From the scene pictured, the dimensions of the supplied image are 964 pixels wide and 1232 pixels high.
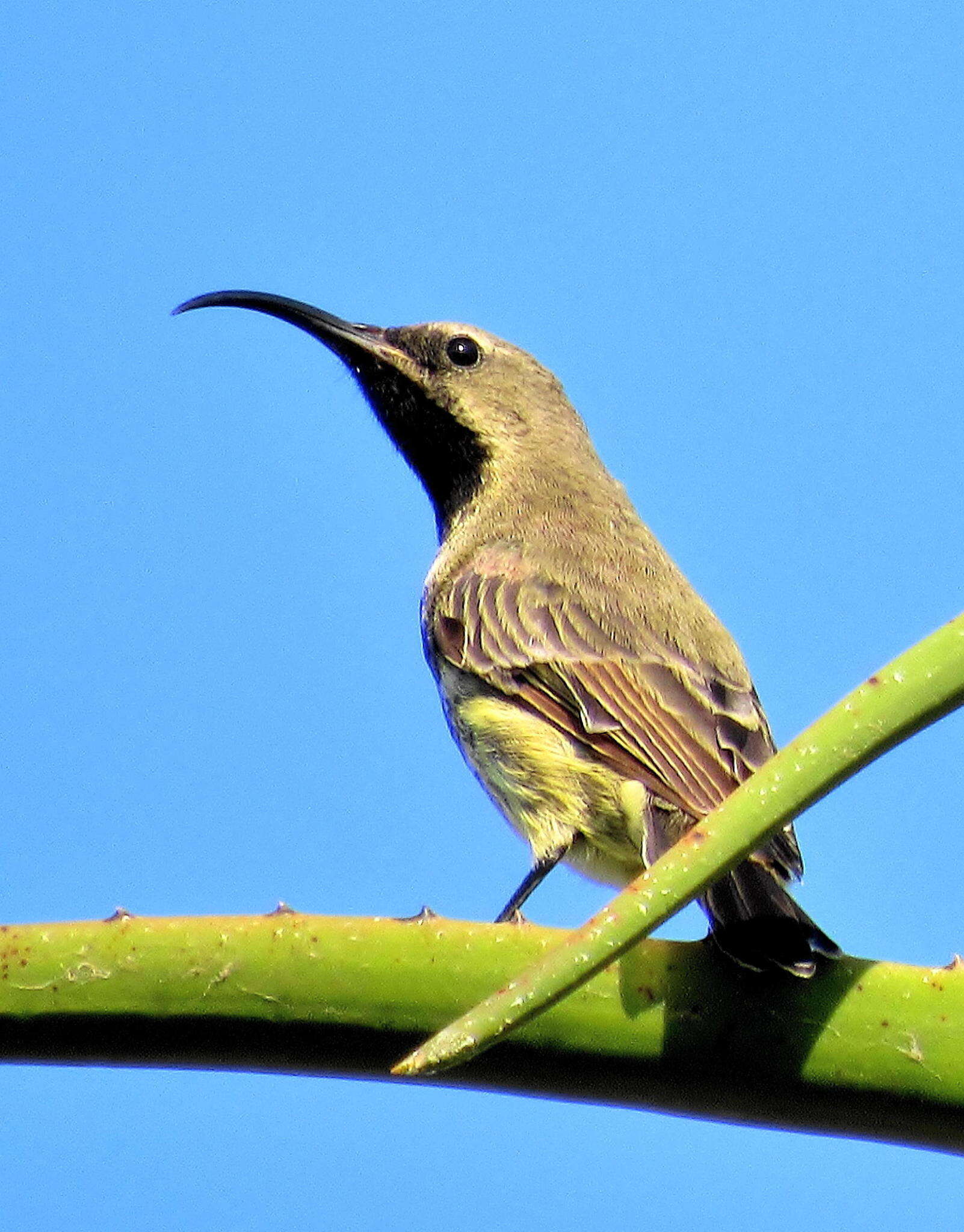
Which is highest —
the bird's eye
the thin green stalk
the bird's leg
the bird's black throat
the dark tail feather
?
the bird's eye

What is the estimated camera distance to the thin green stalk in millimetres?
1345

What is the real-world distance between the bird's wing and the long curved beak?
1394 mm

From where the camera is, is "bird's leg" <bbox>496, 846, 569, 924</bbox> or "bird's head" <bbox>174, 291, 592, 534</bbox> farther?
"bird's head" <bbox>174, 291, 592, 534</bbox>

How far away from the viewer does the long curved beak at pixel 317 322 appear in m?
5.99

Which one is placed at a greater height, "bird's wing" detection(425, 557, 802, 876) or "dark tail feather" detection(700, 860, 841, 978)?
"bird's wing" detection(425, 557, 802, 876)

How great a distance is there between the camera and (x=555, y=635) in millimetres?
4656

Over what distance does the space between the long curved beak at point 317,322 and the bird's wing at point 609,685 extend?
4.57 feet

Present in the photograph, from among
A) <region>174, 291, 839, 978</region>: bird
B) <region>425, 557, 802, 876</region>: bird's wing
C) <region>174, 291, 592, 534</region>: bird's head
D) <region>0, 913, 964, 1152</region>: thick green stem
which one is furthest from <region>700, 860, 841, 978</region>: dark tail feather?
<region>174, 291, 592, 534</region>: bird's head

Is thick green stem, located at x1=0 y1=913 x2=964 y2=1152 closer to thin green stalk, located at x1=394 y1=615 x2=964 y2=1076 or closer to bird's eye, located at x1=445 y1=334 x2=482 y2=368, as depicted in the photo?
thin green stalk, located at x1=394 y1=615 x2=964 y2=1076

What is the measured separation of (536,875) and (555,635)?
29.2 inches

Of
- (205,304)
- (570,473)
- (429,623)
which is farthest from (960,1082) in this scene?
(205,304)

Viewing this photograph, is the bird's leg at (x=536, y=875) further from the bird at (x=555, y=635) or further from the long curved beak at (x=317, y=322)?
the long curved beak at (x=317, y=322)

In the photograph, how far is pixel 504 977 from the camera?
2.03m

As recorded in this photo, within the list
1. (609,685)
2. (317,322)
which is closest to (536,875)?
(609,685)
